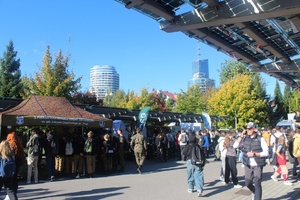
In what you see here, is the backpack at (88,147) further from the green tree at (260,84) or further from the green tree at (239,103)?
the green tree at (260,84)

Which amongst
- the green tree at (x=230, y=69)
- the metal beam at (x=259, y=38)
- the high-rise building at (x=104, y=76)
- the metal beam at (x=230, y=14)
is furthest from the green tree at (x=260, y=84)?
the high-rise building at (x=104, y=76)

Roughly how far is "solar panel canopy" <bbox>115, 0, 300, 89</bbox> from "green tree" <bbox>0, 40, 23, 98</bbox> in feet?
110

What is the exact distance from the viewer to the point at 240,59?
574 inches

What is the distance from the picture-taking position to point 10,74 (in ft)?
147

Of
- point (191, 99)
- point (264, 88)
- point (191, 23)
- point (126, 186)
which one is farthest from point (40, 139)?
point (264, 88)

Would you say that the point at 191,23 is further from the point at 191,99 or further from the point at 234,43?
the point at 191,99

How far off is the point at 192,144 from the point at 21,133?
16.0 meters

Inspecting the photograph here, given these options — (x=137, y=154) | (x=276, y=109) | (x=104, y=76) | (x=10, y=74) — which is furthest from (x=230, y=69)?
(x=104, y=76)

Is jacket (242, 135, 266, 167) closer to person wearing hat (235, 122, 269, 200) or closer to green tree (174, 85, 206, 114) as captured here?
person wearing hat (235, 122, 269, 200)

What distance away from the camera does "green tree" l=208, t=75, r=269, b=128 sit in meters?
45.1

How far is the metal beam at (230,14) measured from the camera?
8.33 metres

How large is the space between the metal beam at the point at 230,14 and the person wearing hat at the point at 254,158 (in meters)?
3.08

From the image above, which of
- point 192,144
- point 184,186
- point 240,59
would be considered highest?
point 240,59

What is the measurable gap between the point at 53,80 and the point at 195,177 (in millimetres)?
19863
